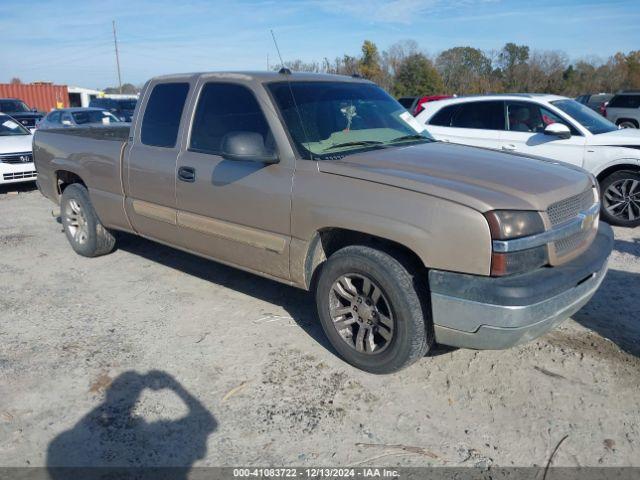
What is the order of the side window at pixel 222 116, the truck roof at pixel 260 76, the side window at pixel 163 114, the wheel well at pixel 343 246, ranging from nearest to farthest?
1. the wheel well at pixel 343 246
2. the side window at pixel 222 116
3. the truck roof at pixel 260 76
4. the side window at pixel 163 114

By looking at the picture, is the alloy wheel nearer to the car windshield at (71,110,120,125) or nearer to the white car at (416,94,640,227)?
the white car at (416,94,640,227)

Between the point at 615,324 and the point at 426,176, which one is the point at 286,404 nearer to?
the point at 426,176

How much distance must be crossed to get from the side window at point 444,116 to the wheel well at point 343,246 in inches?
209

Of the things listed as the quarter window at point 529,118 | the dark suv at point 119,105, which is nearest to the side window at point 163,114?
the quarter window at point 529,118

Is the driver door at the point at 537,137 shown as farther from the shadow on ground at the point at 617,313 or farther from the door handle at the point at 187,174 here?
the door handle at the point at 187,174

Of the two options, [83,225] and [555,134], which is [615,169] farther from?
[83,225]

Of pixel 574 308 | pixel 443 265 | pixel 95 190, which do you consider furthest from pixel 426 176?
pixel 95 190

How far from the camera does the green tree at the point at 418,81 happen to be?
107ft

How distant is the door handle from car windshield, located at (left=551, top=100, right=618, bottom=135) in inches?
222

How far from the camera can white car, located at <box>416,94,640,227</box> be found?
7.15 metres

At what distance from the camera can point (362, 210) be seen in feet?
10.9

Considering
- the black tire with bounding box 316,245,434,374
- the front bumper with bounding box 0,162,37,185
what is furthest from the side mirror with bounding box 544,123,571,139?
the front bumper with bounding box 0,162,37,185

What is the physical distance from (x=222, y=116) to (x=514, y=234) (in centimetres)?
250

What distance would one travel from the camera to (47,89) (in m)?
42.4
